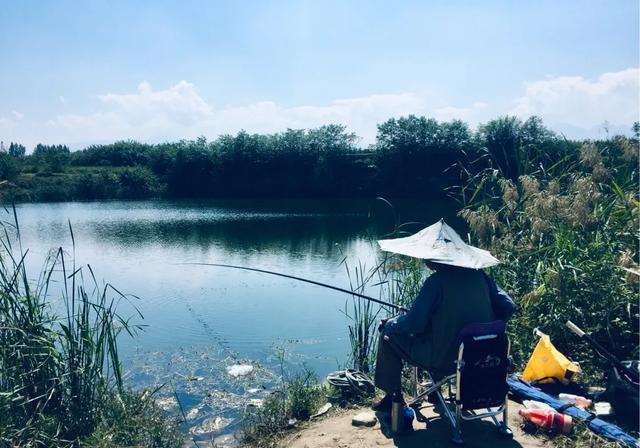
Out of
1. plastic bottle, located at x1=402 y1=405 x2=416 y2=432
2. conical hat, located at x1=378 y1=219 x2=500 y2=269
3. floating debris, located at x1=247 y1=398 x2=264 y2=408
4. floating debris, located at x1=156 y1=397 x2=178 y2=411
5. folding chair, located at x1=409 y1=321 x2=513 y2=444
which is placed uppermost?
conical hat, located at x1=378 y1=219 x2=500 y2=269

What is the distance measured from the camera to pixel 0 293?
11.4 ft

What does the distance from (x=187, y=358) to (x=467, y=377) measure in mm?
4376

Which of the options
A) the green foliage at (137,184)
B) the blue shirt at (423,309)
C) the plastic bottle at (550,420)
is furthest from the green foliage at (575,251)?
the green foliage at (137,184)

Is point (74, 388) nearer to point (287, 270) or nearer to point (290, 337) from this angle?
point (290, 337)

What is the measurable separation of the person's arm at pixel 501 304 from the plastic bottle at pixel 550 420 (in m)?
0.61

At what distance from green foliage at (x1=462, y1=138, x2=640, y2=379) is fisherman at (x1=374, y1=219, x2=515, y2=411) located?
1398mm

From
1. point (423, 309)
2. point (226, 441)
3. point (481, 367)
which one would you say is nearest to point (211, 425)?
point (226, 441)

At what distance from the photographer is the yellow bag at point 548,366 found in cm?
349

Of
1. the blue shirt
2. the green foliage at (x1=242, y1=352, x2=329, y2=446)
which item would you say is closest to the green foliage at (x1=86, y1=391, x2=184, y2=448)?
the green foliage at (x1=242, y1=352, x2=329, y2=446)

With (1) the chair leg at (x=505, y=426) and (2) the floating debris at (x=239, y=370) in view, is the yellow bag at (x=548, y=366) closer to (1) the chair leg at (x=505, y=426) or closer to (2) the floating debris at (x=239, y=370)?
(1) the chair leg at (x=505, y=426)

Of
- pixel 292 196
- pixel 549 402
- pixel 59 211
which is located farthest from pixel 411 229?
pixel 292 196

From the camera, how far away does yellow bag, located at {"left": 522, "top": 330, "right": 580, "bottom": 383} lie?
349cm

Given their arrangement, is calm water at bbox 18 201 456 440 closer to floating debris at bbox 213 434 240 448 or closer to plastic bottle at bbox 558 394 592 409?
floating debris at bbox 213 434 240 448

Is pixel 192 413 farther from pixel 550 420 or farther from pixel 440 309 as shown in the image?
pixel 550 420
